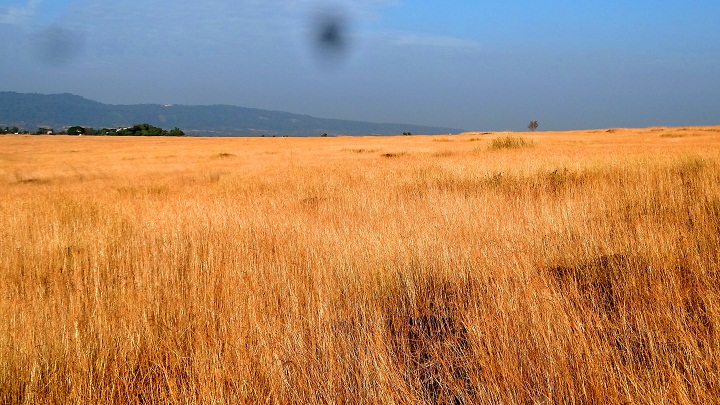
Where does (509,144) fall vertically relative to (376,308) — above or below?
above

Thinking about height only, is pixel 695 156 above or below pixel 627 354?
above

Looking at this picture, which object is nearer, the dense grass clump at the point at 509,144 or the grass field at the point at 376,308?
the grass field at the point at 376,308

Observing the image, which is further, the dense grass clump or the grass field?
the dense grass clump

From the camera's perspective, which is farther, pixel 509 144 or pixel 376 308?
pixel 509 144

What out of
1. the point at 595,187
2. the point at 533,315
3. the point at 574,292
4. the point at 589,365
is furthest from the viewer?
the point at 595,187

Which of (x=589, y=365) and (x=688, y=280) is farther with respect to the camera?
(x=688, y=280)

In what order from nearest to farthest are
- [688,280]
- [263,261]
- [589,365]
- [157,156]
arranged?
[589,365] → [688,280] → [263,261] → [157,156]

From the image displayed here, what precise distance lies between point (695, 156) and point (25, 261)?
14.5m

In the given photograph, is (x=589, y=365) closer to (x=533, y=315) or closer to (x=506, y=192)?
(x=533, y=315)

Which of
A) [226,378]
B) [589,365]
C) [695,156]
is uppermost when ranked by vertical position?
[695,156]

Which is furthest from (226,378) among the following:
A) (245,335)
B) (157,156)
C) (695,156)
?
(157,156)

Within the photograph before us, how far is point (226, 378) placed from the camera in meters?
2.68

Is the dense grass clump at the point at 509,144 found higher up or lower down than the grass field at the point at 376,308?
higher up

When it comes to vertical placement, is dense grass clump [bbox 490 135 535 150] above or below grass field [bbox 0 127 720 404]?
above
